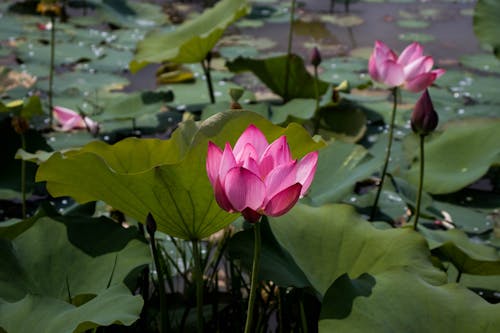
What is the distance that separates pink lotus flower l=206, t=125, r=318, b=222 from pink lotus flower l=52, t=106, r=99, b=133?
1511 millimetres

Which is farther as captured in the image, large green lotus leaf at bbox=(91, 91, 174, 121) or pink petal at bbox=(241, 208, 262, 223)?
large green lotus leaf at bbox=(91, 91, 174, 121)

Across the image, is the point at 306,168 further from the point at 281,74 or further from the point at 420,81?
the point at 281,74

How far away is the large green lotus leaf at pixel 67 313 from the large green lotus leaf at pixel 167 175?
0.53 feet

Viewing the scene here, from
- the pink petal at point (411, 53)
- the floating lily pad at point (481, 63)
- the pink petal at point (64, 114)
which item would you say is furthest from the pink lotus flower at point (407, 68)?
the floating lily pad at point (481, 63)

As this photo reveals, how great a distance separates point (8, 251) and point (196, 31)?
1610 mm

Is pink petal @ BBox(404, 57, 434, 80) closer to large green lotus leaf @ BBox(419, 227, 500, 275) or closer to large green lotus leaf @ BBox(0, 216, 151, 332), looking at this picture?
large green lotus leaf @ BBox(419, 227, 500, 275)

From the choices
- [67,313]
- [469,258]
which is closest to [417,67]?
[469,258]

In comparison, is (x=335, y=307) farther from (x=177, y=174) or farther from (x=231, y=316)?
(x=231, y=316)

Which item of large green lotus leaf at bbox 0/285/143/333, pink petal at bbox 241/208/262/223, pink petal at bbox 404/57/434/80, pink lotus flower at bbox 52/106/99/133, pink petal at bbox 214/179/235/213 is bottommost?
pink lotus flower at bbox 52/106/99/133

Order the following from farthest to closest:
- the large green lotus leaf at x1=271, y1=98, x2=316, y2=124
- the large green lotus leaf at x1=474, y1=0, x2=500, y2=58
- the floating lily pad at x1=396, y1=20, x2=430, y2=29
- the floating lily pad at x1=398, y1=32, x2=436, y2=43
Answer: the floating lily pad at x1=396, y1=20, x2=430, y2=29 → the floating lily pad at x1=398, y1=32, x2=436, y2=43 → the large green lotus leaf at x1=474, y1=0, x2=500, y2=58 → the large green lotus leaf at x1=271, y1=98, x2=316, y2=124

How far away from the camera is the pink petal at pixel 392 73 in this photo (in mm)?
1661

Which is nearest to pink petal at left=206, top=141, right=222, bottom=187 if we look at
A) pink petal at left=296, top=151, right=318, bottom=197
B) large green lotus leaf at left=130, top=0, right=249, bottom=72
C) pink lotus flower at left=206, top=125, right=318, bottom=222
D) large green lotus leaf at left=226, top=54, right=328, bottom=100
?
pink lotus flower at left=206, top=125, right=318, bottom=222

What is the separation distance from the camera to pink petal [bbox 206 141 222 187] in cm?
93

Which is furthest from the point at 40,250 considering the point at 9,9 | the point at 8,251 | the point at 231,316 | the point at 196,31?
the point at 9,9
